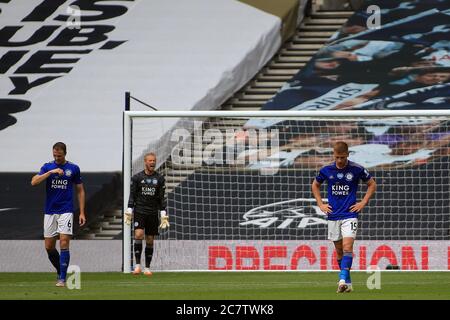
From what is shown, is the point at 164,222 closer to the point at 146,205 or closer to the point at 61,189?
the point at 146,205

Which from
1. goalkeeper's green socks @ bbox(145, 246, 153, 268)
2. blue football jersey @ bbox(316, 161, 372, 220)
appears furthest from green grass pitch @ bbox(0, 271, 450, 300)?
blue football jersey @ bbox(316, 161, 372, 220)

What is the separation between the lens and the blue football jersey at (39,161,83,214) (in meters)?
15.6

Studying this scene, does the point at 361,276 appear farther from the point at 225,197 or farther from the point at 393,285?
the point at 225,197

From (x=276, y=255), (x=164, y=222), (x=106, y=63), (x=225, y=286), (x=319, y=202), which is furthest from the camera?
(x=106, y=63)

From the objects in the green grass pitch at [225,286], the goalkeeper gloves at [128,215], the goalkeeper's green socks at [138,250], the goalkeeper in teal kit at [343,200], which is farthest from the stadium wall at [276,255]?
the goalkeeper in teal kit at [343,200]

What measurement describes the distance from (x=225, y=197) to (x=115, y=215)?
2386mm

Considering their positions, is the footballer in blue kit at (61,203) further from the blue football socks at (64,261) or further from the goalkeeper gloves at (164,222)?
the goalkeeper gloves at (164,222)

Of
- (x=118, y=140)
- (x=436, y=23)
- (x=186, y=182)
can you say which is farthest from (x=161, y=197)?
(x=436, y=23)

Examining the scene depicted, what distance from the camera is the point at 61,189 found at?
51.3 feet

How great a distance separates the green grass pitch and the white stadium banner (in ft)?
18.9

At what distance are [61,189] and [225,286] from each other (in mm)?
2481

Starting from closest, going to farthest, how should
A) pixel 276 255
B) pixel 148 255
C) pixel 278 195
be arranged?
pixel 148 255 → pixel 276 255 → pixel 278 195

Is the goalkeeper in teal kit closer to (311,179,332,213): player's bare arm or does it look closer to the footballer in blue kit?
(311,179,332,213): player's bare arm

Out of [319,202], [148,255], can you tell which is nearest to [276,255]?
[148,255]
